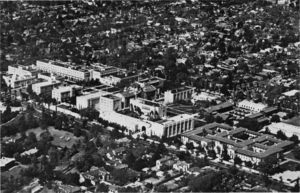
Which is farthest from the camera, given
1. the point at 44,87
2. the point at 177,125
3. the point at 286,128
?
the point at 44,87

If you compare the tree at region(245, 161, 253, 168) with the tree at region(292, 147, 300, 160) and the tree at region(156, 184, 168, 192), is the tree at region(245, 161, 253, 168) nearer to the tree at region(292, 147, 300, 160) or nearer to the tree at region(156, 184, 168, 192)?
the tree at region(292, 147, 300, 160)

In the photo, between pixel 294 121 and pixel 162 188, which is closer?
pixel 162 188

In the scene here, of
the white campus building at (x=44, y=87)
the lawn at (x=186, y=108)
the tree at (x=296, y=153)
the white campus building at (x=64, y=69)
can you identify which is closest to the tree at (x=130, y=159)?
the tree at (x=296, y=153)

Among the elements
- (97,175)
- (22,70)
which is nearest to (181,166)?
(97,175)

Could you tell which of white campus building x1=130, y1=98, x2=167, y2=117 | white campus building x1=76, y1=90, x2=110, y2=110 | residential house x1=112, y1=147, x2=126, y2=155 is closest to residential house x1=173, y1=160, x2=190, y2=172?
residential house x1=112, y1=147, x2=126, y2=155

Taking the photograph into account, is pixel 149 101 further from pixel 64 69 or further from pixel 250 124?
pixel 64 69

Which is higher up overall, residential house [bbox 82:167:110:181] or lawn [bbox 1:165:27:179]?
residential house [bbox 82:167:110:181]
